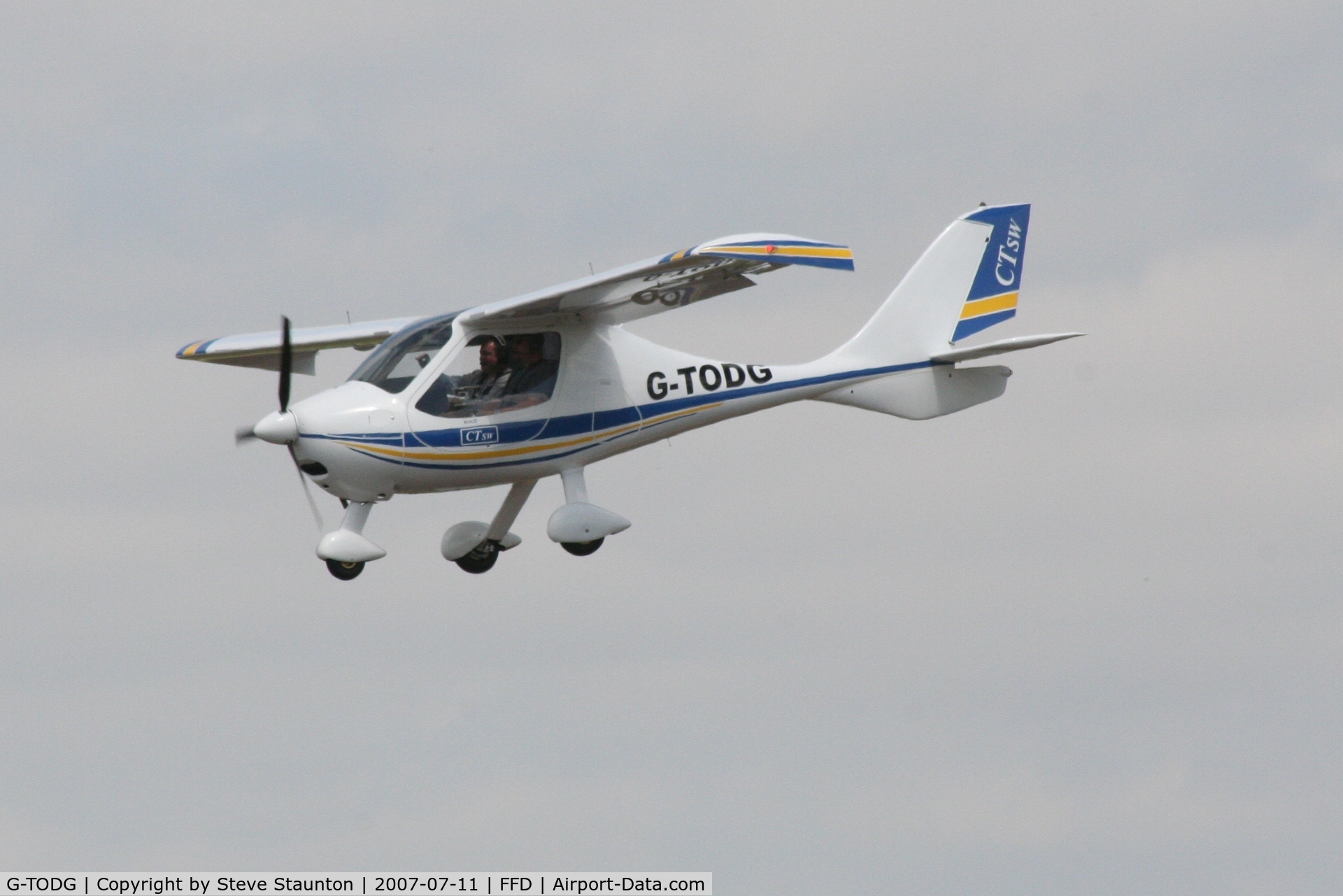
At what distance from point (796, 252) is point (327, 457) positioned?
Result: 5147mm

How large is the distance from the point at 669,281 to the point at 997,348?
4748mm

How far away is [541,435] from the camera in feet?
75.6

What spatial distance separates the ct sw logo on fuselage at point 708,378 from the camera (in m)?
24.0

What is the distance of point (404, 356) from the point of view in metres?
22.7

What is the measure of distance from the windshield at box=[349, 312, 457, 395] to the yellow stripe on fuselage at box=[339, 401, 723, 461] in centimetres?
68

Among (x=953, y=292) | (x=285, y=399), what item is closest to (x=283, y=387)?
→ (x=285, y=399)

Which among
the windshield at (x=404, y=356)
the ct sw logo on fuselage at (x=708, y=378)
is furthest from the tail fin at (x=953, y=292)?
the windshield at (x=404, y=356)

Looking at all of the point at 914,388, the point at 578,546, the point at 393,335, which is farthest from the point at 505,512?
the point at 914,388

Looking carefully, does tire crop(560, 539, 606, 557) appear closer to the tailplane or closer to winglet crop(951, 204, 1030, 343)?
the tailplane

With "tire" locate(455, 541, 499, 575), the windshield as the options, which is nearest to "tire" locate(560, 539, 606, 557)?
"tire" locate(455, 541, 499, 575)

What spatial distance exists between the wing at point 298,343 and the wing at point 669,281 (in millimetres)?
2758

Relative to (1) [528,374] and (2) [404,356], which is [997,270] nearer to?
(1) [528,374]

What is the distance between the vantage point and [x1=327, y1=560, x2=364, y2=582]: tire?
22.6 meters

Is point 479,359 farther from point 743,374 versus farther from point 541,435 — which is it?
point 743,374
